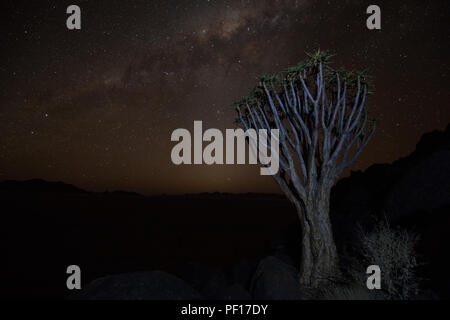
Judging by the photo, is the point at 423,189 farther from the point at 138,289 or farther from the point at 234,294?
the point at 138,289

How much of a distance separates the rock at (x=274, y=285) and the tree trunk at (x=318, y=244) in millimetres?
790

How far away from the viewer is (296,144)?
6305 millimetres

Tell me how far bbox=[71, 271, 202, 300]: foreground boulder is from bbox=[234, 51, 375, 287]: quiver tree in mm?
3054

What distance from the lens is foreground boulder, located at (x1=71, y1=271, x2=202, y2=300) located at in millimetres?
3973

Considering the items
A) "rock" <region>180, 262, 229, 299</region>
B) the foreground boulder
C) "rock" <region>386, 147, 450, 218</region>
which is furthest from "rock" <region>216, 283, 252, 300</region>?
"rock" <region>386, 147, 450, 218</region>

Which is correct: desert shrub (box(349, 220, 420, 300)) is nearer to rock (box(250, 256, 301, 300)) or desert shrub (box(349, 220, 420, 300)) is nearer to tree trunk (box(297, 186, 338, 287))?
tree trunk (box(297, 186, 338, 287))

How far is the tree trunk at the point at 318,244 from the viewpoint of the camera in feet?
18.9

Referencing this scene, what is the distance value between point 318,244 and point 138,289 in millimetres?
3986

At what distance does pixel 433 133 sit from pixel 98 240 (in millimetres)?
20926

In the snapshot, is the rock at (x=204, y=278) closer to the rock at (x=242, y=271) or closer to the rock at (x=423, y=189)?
the rock at (x=242, y=271)

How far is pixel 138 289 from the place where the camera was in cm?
405

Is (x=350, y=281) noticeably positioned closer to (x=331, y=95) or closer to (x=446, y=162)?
(x=331, y=95)

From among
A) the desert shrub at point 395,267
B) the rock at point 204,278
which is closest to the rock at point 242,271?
the rock at point 204,278

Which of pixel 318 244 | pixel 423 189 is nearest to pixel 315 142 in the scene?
pixel 318 244
